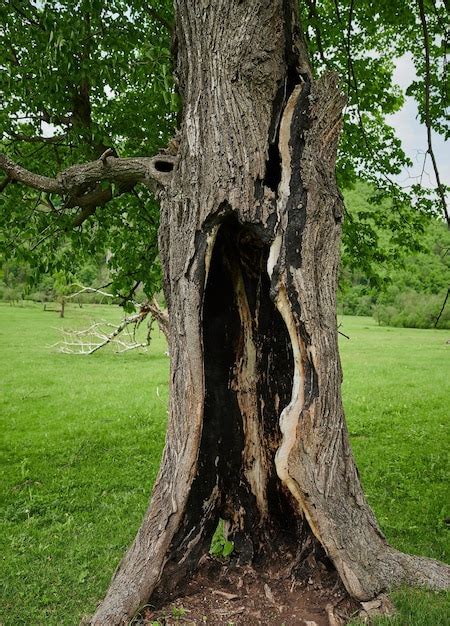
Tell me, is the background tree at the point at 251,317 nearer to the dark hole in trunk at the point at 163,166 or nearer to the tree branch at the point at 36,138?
the dark hole in trunk at the point at 163,166

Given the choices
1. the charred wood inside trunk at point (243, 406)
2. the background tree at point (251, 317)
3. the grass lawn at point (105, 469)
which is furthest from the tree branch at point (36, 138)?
the charred wood inside trunk at point (243, 406)

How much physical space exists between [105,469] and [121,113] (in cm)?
566

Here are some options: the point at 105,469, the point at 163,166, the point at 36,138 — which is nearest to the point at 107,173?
the point at 163,166

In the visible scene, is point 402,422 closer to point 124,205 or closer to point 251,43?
point 124,205

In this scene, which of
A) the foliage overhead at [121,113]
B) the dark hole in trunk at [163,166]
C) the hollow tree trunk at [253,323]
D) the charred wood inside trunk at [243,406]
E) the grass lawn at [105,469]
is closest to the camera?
the hollow tree trunk at [253,323]

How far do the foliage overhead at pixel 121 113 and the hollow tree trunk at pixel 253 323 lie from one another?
1.77m

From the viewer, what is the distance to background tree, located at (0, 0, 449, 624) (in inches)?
150

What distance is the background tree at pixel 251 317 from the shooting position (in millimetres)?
3809

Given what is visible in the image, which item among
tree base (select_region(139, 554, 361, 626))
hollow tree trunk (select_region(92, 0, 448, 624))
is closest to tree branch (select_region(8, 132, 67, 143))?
hollow tree trunk (select_region(92, 0, 448, 624))

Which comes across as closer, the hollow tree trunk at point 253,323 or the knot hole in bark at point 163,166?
the hollow tree trunk at point 253,323

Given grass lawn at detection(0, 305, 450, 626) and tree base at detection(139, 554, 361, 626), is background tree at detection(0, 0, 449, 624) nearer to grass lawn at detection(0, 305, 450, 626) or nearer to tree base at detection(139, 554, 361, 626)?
tree base at detection(139, 554, 361, 626)

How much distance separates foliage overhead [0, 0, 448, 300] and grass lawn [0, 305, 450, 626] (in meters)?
3.05

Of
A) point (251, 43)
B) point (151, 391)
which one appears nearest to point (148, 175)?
point (251, 43)

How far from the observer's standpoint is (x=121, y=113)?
9062 mm
